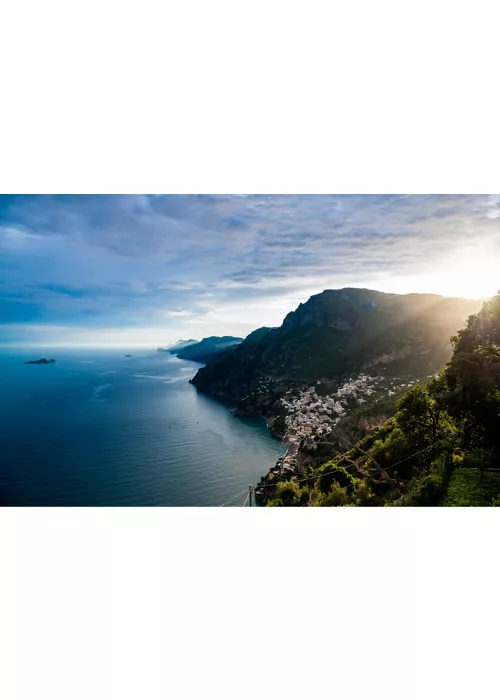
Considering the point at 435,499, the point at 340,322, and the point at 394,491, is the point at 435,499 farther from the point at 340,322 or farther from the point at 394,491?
the point at 340,322

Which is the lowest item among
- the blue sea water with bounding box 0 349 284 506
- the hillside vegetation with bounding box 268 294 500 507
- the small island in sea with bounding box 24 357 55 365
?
the blue sea water with bounding box 0 349 284 506

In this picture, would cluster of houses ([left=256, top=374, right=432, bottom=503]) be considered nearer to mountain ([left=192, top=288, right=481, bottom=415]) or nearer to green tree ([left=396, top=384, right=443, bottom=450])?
mountain ([left=192, top=288, right=481, bottom=415])

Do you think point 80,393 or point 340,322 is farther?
point 340,322

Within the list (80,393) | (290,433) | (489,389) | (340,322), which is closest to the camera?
(489,389)

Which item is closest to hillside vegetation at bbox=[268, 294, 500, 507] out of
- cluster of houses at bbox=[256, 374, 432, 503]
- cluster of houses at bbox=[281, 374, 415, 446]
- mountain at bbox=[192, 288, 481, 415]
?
cluster of houses at bbox=[256, 374, 432, 503]

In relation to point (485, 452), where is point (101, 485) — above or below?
below
